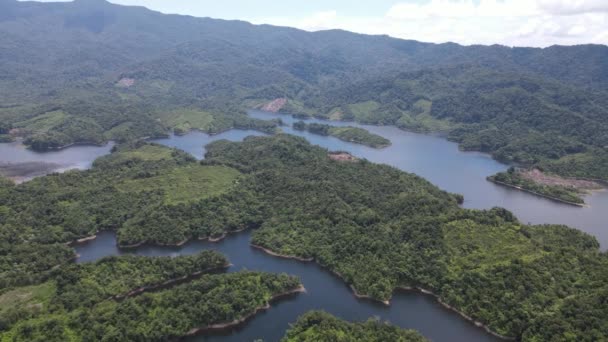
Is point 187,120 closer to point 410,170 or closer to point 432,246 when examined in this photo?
point 410,170

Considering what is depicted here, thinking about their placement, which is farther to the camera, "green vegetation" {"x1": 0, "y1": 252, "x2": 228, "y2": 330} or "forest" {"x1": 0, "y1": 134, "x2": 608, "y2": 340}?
"forest" {"x1": 0, "y1": 134, "x2": 608, "y2": 340}

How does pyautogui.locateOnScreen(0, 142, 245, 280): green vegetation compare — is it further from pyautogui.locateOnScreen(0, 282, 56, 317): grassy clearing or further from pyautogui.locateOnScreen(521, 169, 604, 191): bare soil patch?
pyautogui.locateOnScreen(521, 169, 604, 191): bare soil patch

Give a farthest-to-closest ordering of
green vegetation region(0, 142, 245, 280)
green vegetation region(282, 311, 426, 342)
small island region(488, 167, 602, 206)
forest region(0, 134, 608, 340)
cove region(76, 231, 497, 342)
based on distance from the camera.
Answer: small island region(488, 167, 602, 206) → green vegetation region(0, 142, 245, 280) → forest region(0, 134, 608, 340) → cove region(76, 231, 497, 342) → green vegetation region(282, 311, 426, 342)

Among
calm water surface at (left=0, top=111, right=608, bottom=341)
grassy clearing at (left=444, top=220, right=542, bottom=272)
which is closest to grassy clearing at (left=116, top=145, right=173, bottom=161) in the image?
calm water surface at (left=0, top=111, right=608, bottom=341)

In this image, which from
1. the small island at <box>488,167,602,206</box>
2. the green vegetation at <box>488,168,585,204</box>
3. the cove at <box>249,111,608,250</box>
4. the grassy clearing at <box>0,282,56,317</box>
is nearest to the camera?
the grassy clearing at <box>0,282,56,317</box>

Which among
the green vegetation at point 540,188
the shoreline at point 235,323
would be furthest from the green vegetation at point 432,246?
the green vegetation at point 540,188

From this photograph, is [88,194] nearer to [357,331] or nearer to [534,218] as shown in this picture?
[357,331]

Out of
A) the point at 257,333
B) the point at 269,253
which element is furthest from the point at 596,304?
the point at 269,253
